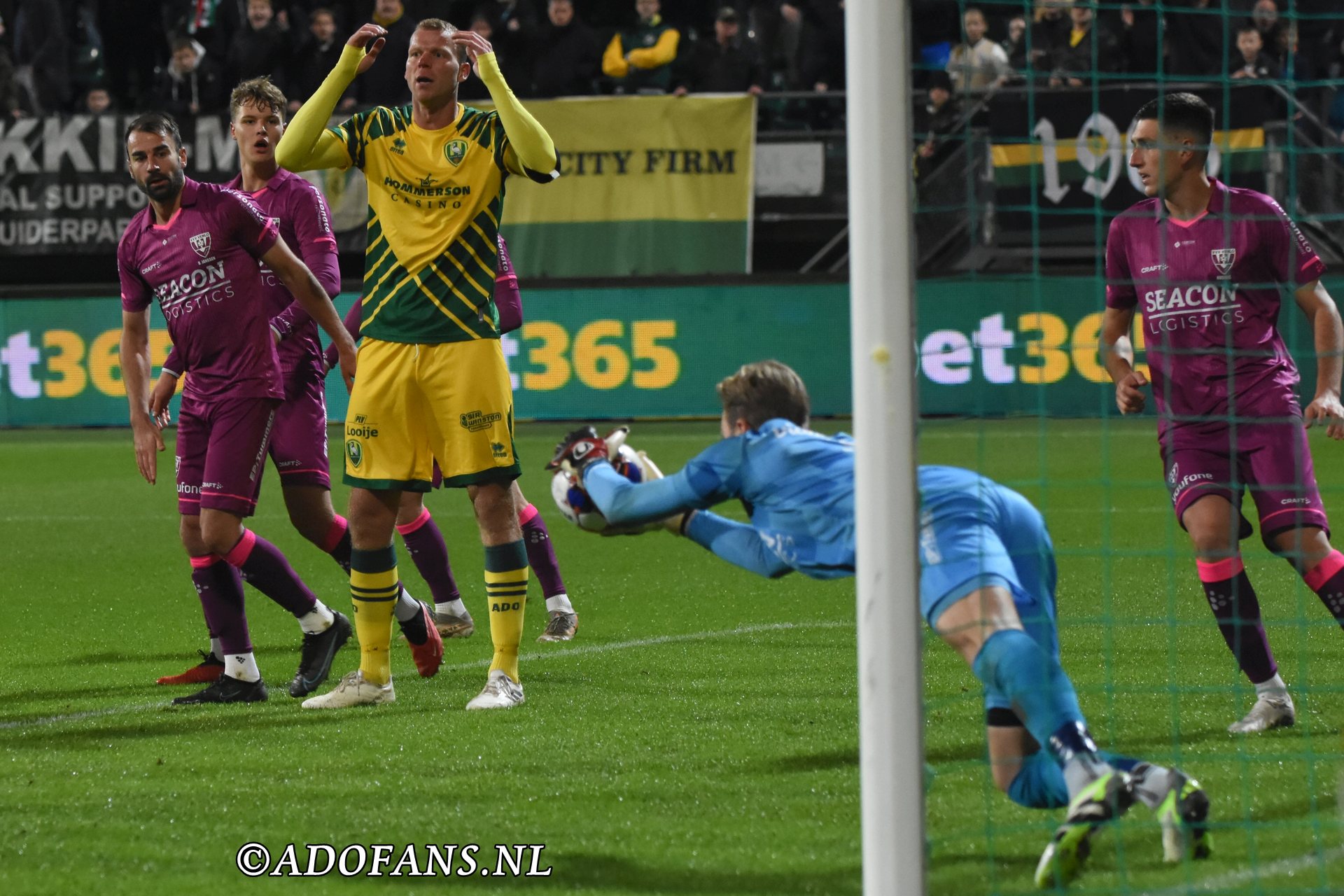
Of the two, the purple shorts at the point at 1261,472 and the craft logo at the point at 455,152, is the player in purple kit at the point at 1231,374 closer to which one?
the purple shorts at the point at 1261,472

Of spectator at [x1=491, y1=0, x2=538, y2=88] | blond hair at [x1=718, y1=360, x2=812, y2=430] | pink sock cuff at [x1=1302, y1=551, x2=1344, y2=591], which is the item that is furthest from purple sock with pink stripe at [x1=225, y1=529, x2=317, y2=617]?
spectator at [x1=491, y1=0, x2=538, y2=88]

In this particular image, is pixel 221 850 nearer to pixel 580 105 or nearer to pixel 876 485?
pixel 876 485

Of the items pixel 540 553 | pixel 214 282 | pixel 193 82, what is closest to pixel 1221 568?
pixel 540 553

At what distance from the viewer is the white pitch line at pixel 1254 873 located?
11.3 feet

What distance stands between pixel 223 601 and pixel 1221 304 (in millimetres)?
3250

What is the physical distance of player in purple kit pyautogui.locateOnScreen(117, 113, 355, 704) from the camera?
5.70 m

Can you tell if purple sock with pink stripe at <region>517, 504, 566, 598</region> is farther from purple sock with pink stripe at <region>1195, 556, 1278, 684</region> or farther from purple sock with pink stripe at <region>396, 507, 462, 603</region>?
purple sock with pink stripe at <region>1195, 556, 1278, 684</region>

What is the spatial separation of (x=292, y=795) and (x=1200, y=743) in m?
2.43

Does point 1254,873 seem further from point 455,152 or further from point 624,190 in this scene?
point 624,190

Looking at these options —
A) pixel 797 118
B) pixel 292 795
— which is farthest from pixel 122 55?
pixel 292 795

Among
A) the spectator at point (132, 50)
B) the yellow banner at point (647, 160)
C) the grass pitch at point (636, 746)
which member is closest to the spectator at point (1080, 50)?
the yellow banner at point (647, 160)

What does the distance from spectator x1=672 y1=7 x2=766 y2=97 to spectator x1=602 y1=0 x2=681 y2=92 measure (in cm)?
19

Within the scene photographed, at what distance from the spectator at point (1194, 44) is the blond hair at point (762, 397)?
40.9 ft

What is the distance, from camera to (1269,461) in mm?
5012
